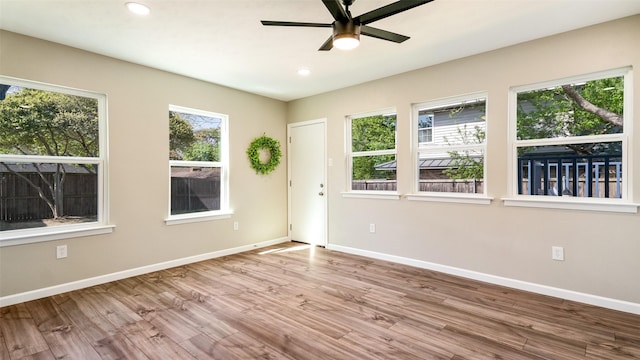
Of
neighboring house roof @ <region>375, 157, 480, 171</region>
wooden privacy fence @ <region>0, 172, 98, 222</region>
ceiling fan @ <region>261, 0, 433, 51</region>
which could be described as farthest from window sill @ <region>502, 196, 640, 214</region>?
wooden privacy fence @ <region>0, 172, 98, 222</region>

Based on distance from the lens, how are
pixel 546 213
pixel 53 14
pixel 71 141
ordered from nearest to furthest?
pixel 53 14, pixel 546 213, pixel 71 141

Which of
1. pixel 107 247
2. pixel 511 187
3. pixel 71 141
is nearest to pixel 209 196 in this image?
pixel 107 247

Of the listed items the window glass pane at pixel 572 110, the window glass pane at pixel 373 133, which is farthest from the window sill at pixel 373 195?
the window glass pane at pixel 572 110

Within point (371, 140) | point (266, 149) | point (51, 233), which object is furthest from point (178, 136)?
point (371, 140)

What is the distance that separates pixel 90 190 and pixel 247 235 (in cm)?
219

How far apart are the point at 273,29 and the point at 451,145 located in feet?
8.03

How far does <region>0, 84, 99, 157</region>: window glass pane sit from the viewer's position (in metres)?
2.99

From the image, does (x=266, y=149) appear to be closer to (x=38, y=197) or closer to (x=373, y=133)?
(x=373, y=133)

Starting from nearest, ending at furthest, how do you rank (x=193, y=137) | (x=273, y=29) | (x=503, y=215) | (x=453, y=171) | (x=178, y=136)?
(x=273, y=29) < (x=503, y=215) < (x=453, y=171) < (x=178, y=136) < (x=193, y=137)

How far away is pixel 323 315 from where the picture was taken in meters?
2.71

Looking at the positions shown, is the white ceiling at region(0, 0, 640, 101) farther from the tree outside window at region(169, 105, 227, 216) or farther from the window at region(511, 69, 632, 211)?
the tree outside window at region(169, 105, 227, 216)

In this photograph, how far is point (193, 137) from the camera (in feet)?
14.5

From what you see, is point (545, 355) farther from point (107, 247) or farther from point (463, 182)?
point (107, 247)

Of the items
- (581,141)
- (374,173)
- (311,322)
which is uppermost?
(581,141)
